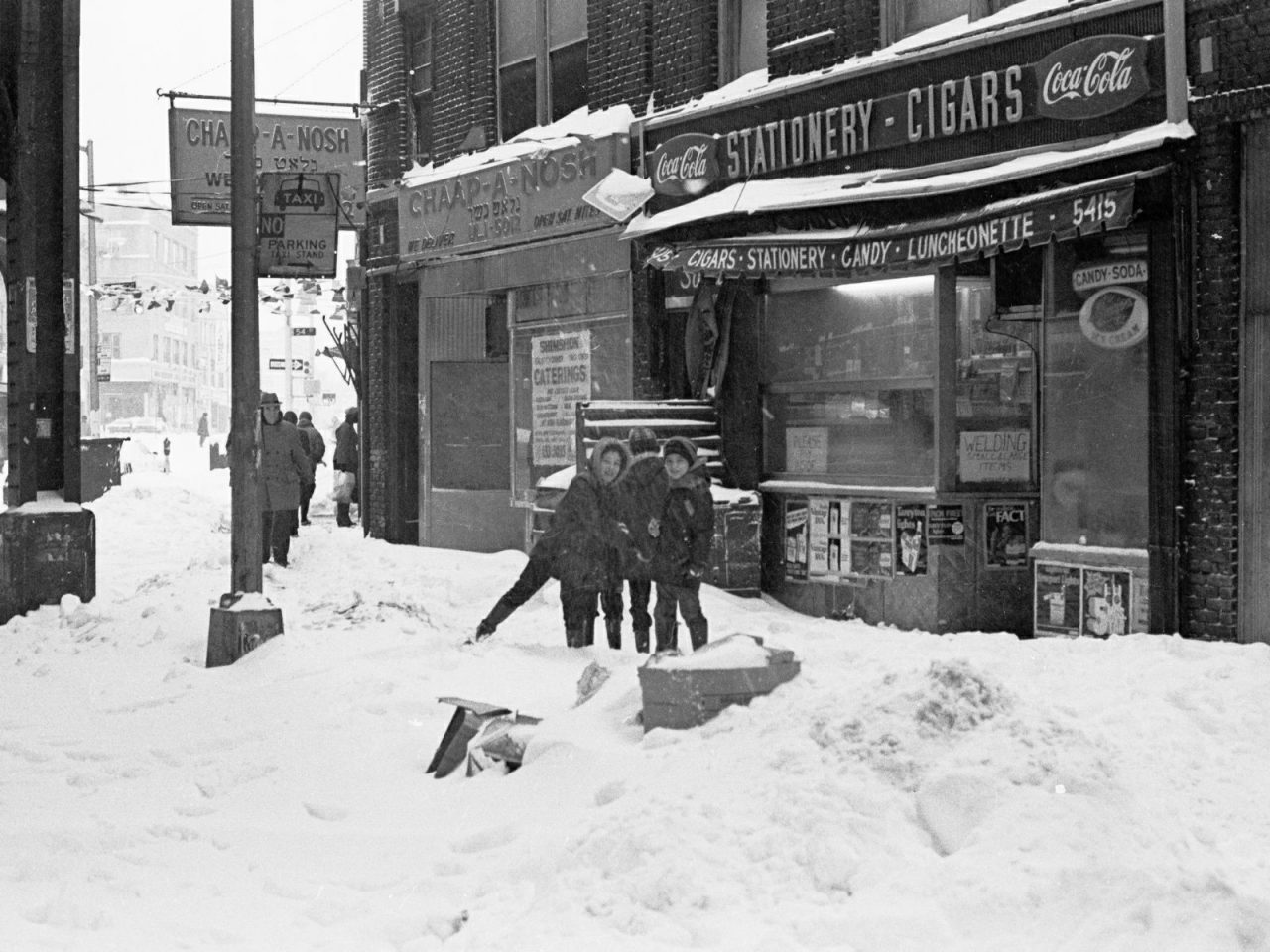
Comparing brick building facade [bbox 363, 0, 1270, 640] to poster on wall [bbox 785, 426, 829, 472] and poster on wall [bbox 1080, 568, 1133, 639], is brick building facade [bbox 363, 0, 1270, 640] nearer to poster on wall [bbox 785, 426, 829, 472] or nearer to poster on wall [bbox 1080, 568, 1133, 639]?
poster on wall [bbox 1080, 568, 1133, 639]

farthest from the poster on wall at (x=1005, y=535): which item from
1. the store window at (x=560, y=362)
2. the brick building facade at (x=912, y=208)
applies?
the store window at (x=560, y=362)

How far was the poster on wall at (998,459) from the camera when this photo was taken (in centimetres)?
1232

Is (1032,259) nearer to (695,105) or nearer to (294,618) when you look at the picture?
(695,105)

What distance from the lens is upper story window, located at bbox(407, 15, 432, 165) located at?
1888 cm

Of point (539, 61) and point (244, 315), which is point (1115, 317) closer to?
point (244, 315)

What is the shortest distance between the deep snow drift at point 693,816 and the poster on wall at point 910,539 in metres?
2.99

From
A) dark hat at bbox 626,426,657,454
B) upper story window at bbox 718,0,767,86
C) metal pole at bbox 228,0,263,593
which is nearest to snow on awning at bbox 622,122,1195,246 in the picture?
upper story window at bbox 718,0,767,86

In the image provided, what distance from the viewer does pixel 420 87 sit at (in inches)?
750

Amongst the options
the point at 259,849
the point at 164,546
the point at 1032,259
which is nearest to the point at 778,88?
the point at 1032,259

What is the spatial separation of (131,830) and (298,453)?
10374 mm

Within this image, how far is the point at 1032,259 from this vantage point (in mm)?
11516

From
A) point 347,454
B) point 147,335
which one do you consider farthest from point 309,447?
point 147,335

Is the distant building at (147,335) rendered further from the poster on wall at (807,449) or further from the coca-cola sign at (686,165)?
the poster on wall at (807,449)

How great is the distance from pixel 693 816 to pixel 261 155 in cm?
1549
